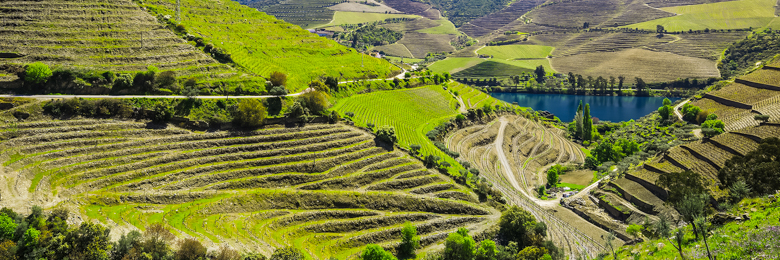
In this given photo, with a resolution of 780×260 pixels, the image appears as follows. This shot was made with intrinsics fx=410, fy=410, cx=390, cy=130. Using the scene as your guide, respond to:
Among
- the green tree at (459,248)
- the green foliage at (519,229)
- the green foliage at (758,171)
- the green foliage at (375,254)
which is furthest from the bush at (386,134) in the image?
the green foliage at (758,171)

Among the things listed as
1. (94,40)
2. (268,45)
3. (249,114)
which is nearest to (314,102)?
(249,114)

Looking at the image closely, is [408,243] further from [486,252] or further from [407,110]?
[407,110]

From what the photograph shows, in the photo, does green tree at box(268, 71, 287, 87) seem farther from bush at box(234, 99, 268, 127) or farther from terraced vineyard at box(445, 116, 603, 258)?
terraced vineyard at box(445, 116, 603, 258)

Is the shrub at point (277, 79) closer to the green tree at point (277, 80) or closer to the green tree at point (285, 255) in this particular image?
the green tree at point (277, 80)

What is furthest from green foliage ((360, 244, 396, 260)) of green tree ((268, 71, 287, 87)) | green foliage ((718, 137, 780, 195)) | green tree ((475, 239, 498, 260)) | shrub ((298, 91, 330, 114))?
green foliage ((718, 137, 780, 195))

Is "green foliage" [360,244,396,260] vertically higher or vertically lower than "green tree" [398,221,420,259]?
higher

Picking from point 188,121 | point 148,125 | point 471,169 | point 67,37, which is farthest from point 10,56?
point 471,169

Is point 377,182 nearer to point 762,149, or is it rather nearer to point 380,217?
point 380,217
